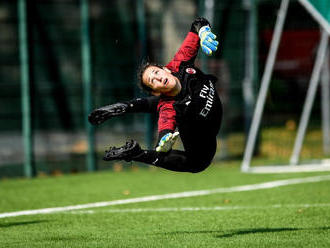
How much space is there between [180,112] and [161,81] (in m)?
0.35

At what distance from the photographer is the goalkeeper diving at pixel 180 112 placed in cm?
688

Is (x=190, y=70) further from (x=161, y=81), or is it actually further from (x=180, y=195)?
(x=180, y=195)

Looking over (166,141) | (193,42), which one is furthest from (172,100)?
(193,42)

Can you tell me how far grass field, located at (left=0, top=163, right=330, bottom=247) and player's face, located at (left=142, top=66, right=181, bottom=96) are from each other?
1460mm

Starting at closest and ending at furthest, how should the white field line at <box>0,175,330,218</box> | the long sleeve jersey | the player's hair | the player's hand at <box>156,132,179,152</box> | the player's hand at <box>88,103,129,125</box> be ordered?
the player's hand at <box>156,132,179,152</box>
the long sleeve jersey
the player's hair
the player's hand at <box>88,103,129,125</box>
the white field line at <box>0,175,330,218</box>

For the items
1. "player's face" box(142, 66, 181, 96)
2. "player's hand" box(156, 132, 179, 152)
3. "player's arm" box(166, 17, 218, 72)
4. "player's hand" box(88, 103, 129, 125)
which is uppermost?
"player's arm" box(166, 17, 218, 72)

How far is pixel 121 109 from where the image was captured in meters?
7.27

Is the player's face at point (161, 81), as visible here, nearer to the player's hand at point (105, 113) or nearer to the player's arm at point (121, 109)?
the player's arm at point (121, 109)

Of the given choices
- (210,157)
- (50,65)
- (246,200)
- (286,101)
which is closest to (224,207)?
(246,200)

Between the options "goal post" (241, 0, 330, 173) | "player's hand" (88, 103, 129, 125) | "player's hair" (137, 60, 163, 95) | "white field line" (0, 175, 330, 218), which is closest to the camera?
"player's hair" (137, 60, 163, 95)

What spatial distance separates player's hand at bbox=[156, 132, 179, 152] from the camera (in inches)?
261

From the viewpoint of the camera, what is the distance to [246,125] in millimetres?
15648

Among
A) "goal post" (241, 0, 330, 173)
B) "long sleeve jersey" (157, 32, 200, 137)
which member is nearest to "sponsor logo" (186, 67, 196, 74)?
"long sleeve jersey" (157, 32, 200, 137)

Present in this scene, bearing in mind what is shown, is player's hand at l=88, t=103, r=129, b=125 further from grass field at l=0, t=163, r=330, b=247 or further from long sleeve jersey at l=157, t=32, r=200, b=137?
grass field at l=0, t=163, r=330, b=247
